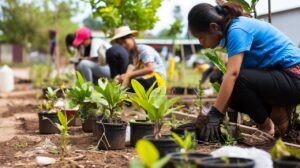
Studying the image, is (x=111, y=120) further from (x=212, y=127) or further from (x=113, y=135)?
(x=212, y=127)

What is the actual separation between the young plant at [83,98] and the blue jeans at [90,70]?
140 inches

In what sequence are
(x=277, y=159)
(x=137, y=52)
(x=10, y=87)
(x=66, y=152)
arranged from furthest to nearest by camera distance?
(x=10, y=87) → (x=137, y=52) → (x=66, y=152) → (x=277, y=159)

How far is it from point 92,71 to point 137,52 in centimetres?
215

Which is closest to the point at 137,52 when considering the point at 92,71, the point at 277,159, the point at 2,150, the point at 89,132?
the point at 89,132

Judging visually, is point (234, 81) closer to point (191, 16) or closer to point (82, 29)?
point (191, 16)

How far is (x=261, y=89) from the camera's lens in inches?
138

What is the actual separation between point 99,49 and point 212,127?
4514mm

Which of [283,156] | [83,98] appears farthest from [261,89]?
[83,98]

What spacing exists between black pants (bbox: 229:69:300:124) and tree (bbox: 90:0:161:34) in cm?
426

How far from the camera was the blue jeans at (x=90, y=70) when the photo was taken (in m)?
7.76

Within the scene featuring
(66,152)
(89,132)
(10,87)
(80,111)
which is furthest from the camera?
(10,87)

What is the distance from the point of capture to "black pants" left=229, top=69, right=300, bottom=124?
345cm

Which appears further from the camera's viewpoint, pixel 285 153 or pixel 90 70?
pixel 90 70

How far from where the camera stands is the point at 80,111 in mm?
4242
